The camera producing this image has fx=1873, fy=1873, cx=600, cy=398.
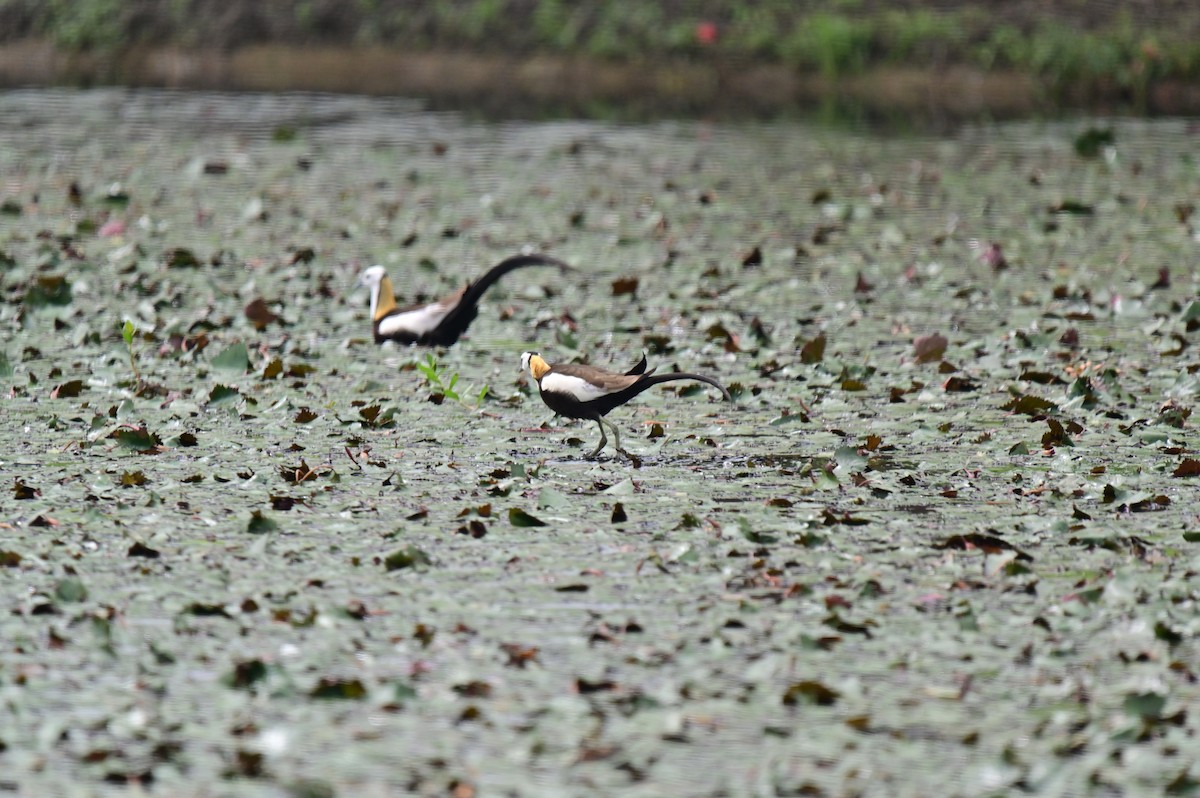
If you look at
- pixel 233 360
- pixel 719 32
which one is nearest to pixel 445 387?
pixel 233 360

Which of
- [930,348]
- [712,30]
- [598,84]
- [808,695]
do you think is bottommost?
[808,695]

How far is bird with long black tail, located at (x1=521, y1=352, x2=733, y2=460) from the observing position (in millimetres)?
5402

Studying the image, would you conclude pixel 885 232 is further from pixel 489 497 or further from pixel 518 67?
pixel 518 67

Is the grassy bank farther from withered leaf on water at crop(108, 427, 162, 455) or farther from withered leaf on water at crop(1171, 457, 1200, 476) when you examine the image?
Answer: withered leaf on water at crop(108, 427, 162, 455)

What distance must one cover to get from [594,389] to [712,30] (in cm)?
1353

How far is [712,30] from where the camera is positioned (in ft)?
60.4

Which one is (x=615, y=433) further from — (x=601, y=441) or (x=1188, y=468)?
(x=1188, y=468)

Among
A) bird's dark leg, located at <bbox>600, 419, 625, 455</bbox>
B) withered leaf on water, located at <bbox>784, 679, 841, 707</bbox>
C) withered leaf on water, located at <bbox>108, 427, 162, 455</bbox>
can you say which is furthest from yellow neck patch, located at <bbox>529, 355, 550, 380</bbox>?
withered leaf on water, located at <bbox>784, 679, 841, 707</bbox>

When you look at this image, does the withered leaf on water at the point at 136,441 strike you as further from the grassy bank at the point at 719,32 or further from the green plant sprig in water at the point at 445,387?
the grassy bank at the point at 719,32

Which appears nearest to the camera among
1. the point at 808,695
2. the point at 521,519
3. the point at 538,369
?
the point at 808,695

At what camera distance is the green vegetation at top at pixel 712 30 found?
1681 centimetres

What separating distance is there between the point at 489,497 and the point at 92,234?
5757mm

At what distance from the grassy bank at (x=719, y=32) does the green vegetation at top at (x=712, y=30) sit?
15 mm

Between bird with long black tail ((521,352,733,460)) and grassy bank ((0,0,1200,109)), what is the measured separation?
1179 cm
